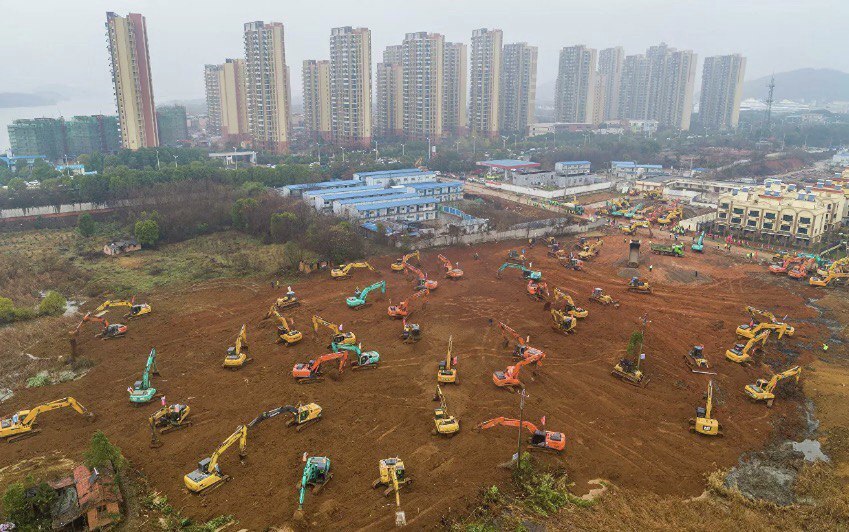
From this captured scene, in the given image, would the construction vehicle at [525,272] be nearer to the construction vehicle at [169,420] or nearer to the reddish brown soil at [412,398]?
the reddish brown soil at [412,398]

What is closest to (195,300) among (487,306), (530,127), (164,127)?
(487,306)

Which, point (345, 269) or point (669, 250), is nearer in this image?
point (345, 269)

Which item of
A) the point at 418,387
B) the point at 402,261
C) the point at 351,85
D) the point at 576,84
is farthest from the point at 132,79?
the point at 576,84

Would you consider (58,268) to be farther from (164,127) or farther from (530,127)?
(530,127)

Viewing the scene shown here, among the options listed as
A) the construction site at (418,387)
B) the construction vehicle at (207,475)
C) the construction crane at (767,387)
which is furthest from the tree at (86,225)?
the construction crane at (767,387)

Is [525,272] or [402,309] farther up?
[525,272]

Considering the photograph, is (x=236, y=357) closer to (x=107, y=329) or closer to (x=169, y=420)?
(x=169, y=420)

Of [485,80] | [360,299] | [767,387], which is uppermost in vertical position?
[485,80]
